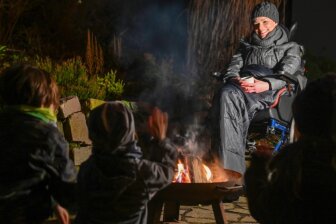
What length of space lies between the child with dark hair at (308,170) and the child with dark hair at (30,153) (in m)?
1.04

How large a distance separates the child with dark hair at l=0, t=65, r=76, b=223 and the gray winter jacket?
9.49ft

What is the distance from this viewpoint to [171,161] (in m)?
3.35

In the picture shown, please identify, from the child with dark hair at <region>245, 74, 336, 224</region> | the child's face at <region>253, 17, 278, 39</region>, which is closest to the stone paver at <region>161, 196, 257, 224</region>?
the child's face at <region>253, 17, 278, 39</region>

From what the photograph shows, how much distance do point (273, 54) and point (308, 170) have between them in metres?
3.31

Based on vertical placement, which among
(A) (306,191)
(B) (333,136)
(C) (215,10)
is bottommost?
(A) (306,191)

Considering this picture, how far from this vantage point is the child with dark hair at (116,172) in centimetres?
316

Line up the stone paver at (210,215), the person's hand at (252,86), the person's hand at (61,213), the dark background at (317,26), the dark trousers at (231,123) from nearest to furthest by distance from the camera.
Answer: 1. the person's hand at (61,213)
2. the stone paver at (210,215)
3. the dark trousers at (231,123)
4. the person's hand at (252,86)
5. the dark background at (317,26)

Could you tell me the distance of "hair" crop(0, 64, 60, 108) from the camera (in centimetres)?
325

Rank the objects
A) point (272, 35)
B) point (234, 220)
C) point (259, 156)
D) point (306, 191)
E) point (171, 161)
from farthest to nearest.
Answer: point (272, 35)
point (234, 220)
point (171, 161)
point (259, 156)
point (306, 191)

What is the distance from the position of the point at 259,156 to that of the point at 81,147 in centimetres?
330

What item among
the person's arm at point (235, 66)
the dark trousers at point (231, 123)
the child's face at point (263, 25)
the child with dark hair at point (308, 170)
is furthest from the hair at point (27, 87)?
the child's face at point (263, 25)

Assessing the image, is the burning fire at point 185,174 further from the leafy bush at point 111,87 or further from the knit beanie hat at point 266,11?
the leafy bush at point 111,87

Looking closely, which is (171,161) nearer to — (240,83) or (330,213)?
(330,213)

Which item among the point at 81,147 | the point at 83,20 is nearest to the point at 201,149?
the point at 81,147
